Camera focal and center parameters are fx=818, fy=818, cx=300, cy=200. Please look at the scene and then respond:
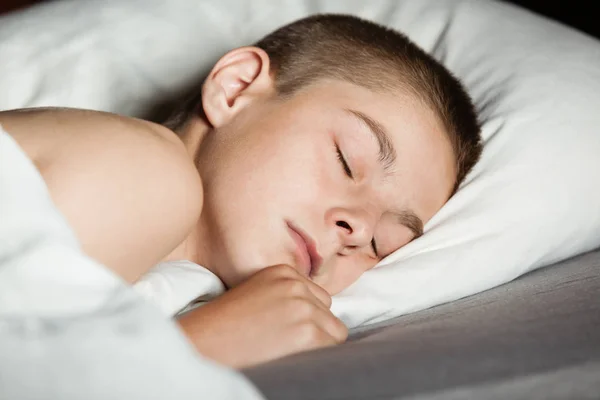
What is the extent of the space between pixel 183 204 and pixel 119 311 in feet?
1.01

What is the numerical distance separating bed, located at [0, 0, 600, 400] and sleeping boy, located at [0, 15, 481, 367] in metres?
0.06

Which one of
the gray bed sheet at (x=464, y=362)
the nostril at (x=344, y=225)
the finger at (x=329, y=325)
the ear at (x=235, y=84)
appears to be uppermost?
the gray bed sheet at (x=464, y=362)

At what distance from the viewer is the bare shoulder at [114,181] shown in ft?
2.78

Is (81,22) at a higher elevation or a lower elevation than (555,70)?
lower

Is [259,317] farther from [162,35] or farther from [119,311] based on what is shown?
[162,35]

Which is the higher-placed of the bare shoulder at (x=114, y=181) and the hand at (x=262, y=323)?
the bare shoulder at (x=114, y=181)

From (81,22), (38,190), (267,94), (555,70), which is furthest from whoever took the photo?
(81,22)

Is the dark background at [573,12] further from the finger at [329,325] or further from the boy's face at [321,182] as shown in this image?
the finger at [329,325]

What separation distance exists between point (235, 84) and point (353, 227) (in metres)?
0.31

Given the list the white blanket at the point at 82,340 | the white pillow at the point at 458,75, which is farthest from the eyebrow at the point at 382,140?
the white blanket at the point at 82,340

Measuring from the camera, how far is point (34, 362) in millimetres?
617

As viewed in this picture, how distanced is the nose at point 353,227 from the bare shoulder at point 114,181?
6.8 inches

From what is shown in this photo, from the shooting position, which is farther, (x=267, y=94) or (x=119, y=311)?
(x=267, y=94)

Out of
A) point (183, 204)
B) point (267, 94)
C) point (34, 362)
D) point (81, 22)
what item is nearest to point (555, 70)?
point (267, 94)
